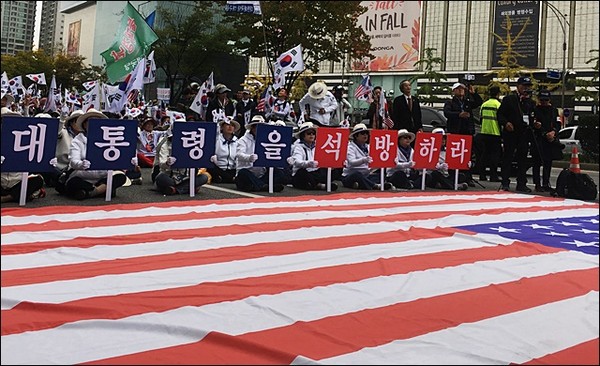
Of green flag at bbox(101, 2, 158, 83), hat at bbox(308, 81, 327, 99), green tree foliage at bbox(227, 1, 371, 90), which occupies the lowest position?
hat at bbox(308, 81, 327, 99)

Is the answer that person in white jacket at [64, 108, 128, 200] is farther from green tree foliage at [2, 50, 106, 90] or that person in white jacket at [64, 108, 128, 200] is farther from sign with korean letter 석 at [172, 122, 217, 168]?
green tree foliage at [2, 50, 106, 90]

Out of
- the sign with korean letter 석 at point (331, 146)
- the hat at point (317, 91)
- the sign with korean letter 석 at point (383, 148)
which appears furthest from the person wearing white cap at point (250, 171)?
the hat at point (317, 91)

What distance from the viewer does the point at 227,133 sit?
7.34 meters

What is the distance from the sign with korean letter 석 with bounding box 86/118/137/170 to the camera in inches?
220

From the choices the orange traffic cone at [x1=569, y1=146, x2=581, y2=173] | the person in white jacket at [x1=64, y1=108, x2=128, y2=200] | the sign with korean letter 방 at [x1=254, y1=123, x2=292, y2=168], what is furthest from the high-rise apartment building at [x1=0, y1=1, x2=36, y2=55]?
the orange traffic cone at [x1=569, y1=146, x2=581, y2=173]

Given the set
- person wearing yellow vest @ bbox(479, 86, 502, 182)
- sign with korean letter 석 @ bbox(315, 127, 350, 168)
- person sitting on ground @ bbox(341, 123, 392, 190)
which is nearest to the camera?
sign with korean letter 석 @ bbox(315, 127, 350, 168)

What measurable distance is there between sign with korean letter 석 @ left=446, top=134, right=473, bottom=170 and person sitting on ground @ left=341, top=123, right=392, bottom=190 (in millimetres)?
1083

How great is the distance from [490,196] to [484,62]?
28.9m

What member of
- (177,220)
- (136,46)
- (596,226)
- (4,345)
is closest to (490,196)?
(596,226)

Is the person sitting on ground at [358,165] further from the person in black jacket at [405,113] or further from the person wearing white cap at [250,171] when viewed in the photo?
the person in black jacket at [405,113]

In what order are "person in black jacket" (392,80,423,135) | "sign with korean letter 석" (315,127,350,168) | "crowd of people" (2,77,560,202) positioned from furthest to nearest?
"person in black jacket" (392,80,423,135) → "sign with korean letter 석" (315,127,350,168) → "crowd of people" (2,77,560,202)

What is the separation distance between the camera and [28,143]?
5090 millimetres

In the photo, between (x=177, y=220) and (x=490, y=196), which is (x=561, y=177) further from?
(x=177, y=220)

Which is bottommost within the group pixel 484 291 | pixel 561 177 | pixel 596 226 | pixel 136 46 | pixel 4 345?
pixel 4 345
